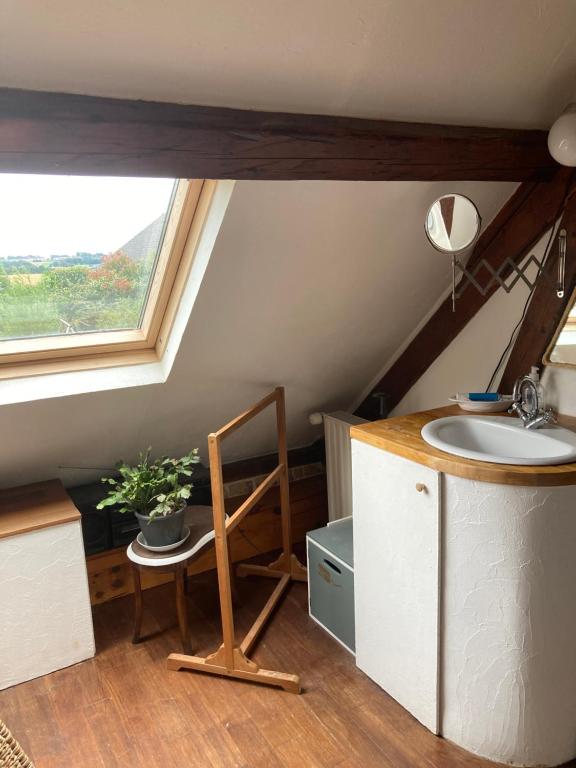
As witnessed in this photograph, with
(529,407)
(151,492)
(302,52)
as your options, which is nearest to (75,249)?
(151,492)

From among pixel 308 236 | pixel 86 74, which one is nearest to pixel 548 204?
pixel 308 236

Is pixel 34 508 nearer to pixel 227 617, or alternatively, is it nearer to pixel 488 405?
pixel 227 617

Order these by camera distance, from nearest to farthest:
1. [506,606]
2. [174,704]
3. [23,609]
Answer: [506,606], [174,704], [23,609]

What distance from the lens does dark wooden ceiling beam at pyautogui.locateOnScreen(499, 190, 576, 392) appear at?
186 centimetres

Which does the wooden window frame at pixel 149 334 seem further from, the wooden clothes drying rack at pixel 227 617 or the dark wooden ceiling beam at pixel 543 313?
the dark wooden ceiling beam at pixel 543 313

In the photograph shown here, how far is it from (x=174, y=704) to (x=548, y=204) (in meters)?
2.01

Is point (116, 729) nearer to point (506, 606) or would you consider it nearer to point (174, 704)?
point (174, 704)

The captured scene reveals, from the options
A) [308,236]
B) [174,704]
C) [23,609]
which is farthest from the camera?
[23,609]

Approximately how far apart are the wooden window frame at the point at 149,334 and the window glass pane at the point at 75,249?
0.03 meters

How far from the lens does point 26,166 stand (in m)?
1.18

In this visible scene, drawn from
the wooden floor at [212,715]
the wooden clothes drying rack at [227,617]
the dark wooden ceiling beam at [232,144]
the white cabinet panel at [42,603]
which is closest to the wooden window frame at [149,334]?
the dark wooden ceiling beam at [232,144]

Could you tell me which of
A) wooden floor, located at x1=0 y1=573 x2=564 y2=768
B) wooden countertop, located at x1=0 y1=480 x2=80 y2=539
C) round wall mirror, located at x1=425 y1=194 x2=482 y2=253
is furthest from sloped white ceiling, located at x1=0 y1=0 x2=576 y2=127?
wooden floor, located at x1=0 y1=573 x2=564 y2=768

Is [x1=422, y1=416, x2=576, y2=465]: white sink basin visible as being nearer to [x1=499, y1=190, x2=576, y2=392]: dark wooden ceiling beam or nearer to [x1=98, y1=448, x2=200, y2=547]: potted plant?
[x1=499, y1=190, x2=576, y2=392]: dark wooden ceiling beam

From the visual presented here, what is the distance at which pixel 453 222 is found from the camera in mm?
1807
